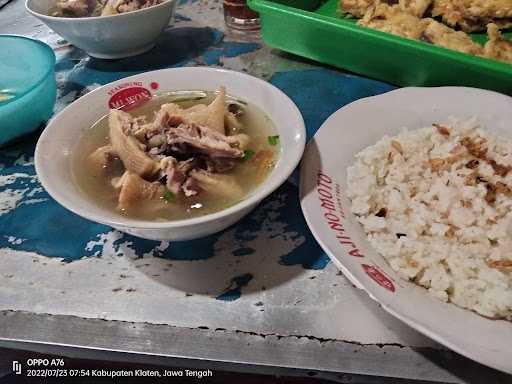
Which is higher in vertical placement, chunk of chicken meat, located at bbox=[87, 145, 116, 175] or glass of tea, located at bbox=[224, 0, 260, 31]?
glass of tea, located at bbox=[224, 0, 260, 31]

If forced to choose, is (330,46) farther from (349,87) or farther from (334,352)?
(334,352)

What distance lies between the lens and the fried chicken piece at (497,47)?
5.25 feet

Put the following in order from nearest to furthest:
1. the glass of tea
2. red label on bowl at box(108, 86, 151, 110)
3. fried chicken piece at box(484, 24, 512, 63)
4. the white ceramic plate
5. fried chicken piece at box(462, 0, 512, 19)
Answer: the white ceramic plate → red label on bowl at box(108, 86, 151, 110) → fried chicken piece at box(484, 24, 512, 63) → fried chicken piece at box(462, 0, 512, 19) → the glass of tea

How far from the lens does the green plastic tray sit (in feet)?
4.61

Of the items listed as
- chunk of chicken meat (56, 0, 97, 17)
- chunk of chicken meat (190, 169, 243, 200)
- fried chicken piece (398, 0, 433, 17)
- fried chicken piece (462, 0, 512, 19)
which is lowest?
chunk of chicken meat (190, 169, 243, 200)

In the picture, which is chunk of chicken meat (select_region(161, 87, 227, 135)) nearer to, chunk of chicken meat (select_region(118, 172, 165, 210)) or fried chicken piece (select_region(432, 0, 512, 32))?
chunk of chicken meat (select_region(118, 172, 165, 210))

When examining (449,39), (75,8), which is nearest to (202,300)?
(449,39)

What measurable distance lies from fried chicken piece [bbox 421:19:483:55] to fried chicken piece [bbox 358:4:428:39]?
0.02 metres

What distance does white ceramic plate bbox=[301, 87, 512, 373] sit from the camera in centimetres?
82

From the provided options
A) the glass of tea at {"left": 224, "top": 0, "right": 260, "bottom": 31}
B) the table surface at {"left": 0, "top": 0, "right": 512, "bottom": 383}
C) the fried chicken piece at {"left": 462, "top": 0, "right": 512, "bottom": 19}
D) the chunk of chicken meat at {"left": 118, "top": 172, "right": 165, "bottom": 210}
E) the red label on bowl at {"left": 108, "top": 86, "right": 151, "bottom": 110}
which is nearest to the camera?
the table surface at {"left": 0, "top": 0, "right": 512, "bottom": 383}

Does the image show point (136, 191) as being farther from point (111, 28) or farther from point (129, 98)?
point (111, 28)

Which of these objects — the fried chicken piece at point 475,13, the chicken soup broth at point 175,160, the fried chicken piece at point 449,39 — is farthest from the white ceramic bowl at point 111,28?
the fried chicken piece at point 475,13

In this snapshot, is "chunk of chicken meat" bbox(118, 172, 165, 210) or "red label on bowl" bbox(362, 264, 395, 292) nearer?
"red label on bowl" bbox(362, 264, 395, 292)

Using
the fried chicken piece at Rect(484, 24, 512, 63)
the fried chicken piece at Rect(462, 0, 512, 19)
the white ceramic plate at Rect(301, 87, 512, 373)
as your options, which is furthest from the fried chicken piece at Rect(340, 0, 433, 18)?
the white ceramic plate at Rect(301, 87, 512, 373)
